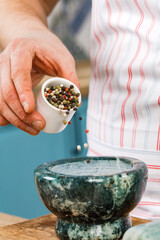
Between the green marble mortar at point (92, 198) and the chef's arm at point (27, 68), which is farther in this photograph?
the chef's arm at point (27, 68)

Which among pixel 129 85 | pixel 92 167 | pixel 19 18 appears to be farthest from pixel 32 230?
pixel 19 18

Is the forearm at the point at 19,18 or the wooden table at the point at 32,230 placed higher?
the forearm at the point at 19,18

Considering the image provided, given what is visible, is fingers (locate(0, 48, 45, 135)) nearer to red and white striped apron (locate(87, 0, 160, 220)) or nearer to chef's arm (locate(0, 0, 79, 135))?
chef's arm (locate(0, 0, 79, 135))

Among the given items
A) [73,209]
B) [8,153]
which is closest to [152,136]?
[73,209]

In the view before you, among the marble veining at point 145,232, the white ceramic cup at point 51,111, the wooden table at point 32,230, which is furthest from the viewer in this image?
the white ceramic cup at point 51,111

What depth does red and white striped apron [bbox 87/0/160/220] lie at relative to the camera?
2.66 feet

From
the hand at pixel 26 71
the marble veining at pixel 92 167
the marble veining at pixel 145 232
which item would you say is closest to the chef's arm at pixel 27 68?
the hand at pixel 26 71

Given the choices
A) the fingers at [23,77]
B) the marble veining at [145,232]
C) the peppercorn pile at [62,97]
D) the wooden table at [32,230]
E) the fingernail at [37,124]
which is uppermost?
the fingers at [23,77]

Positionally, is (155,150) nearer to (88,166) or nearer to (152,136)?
(152,136)

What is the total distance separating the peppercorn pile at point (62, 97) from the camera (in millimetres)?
773

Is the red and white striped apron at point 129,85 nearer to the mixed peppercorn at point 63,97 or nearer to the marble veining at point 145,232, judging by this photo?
the mixed peppercorn at point 63,97

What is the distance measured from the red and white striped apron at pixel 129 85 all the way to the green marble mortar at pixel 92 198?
0.66 ft

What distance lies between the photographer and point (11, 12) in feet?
3.45

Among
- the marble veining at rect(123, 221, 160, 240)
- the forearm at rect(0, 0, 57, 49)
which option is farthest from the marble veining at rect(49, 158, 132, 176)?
the forearm at rect(0, 0, 57, 49)
